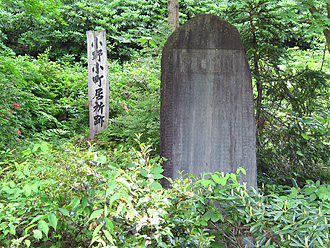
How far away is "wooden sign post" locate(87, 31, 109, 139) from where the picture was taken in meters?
5.20

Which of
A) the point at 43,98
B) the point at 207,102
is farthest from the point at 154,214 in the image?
the point at 43,98

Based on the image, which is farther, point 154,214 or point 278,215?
point 278,215

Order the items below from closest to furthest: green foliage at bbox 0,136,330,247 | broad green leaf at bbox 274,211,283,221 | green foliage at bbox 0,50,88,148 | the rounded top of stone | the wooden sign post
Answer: green foliage at bbox 0,136,330,247, broad green leaf at bbox 274,211,283,221, the rounded top of stone, green foliage at bbox 0,50,88,148, the wooden sign post

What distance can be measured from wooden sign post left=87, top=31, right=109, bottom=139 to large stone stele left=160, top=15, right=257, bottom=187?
3068mm

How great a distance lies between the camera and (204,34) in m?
2.31

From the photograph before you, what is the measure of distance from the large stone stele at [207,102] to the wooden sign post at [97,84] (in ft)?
10.1

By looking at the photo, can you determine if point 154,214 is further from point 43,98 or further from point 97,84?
point 43,98

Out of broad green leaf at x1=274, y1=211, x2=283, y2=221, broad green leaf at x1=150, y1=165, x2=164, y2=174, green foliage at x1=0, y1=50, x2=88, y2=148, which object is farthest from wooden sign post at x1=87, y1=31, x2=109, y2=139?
broad green leaf at x1=274, y1=211, x2=283, y2=221

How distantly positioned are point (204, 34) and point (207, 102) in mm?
528

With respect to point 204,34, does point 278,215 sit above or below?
below

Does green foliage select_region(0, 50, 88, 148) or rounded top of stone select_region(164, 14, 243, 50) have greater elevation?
rounded top of stone select_region(164, 14, 243, 50)

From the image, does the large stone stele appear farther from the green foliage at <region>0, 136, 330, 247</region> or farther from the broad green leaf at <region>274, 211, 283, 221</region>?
the broad green leaf at <region>274, 211, 283, 221</region>

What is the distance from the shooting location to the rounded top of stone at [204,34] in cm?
230

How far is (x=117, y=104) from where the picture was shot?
600cm
